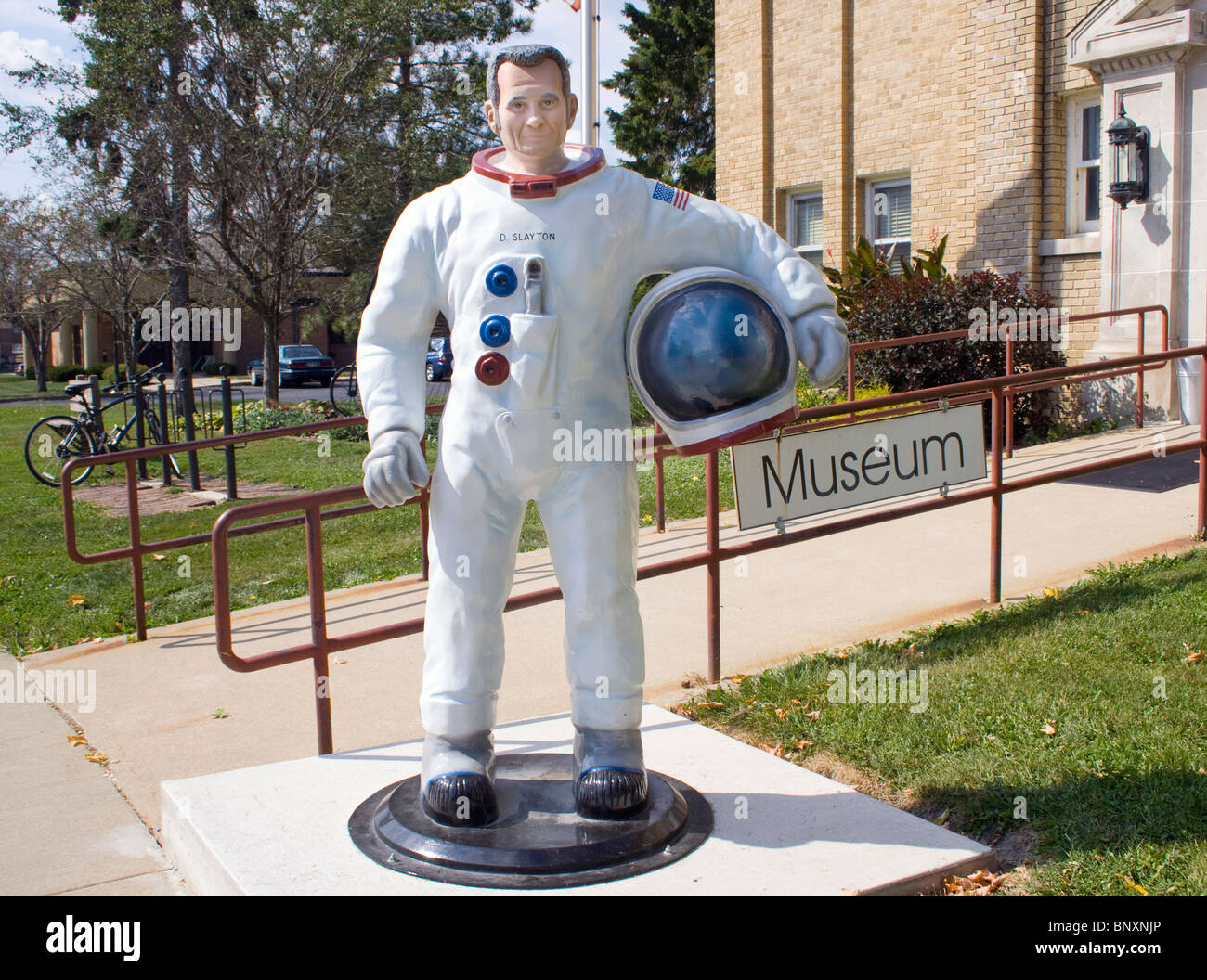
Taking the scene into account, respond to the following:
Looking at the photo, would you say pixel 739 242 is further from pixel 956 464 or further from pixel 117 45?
pixel 117 45

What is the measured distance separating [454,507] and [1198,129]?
920cm

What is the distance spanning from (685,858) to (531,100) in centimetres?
209

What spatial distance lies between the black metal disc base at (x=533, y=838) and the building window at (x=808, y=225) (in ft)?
40.5

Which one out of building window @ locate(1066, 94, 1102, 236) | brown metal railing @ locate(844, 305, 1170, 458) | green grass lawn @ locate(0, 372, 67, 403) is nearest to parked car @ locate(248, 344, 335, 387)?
green grass lawn @ locate(0, 372, 67, 403)

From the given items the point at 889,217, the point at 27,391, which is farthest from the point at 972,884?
the point at 27,391

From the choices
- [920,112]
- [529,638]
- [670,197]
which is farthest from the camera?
[920,112]

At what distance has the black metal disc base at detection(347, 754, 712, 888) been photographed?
10.0 feet

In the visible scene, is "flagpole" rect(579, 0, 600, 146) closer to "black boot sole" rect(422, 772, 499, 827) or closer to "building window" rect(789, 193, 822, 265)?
"black boot sole" rect(422, 772, 499, 827)

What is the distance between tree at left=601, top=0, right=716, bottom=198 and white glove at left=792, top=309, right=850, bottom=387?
2483cm

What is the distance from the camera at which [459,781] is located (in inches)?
126

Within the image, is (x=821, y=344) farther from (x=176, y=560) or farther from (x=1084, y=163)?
(x=1084, y=163)

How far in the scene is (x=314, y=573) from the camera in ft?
13.0

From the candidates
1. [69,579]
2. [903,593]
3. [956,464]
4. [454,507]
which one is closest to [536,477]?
[454,507]

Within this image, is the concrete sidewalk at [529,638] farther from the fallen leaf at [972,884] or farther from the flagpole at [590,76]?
the flagpole at [590,76]
